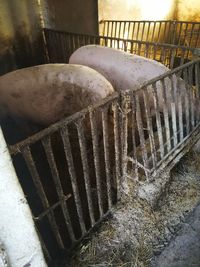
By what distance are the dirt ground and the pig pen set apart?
11 cm

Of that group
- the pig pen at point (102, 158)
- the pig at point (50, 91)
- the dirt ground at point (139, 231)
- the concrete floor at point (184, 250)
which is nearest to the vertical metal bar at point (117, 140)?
the pig pen at point (102, 158)

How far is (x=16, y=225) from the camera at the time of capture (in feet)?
4.60

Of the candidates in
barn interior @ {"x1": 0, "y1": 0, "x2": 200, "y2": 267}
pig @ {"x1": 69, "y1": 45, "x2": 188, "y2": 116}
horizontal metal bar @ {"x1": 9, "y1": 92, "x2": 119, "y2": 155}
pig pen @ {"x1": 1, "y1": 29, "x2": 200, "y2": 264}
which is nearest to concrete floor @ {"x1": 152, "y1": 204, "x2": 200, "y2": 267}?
barn interior @ {"x1": 0, "y1": 0, "x2": 200, "y2": 267}

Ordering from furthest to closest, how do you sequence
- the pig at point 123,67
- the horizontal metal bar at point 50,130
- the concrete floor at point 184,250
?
the pig at point 123,67 → the concrete floor at point 184,250 → the horizontal metal bar at point 50,130

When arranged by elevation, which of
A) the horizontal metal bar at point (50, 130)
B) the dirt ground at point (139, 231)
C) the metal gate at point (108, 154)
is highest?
the horizontal metal bar at point (50, 130)

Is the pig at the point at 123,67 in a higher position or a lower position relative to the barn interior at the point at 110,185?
higher

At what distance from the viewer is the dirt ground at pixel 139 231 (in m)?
2.21

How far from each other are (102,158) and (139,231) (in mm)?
1157

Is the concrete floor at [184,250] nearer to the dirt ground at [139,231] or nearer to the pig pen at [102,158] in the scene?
the dirt ground at [139,231]

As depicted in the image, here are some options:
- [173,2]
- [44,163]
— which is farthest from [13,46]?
[173,2]

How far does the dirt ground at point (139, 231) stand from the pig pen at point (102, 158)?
114mm

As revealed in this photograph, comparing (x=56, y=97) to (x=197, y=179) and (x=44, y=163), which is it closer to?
(x=44, y=163)

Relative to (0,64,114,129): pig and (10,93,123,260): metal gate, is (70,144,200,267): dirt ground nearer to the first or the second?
(10,93,123,260): metal gate

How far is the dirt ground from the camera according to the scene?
7.27 ft
